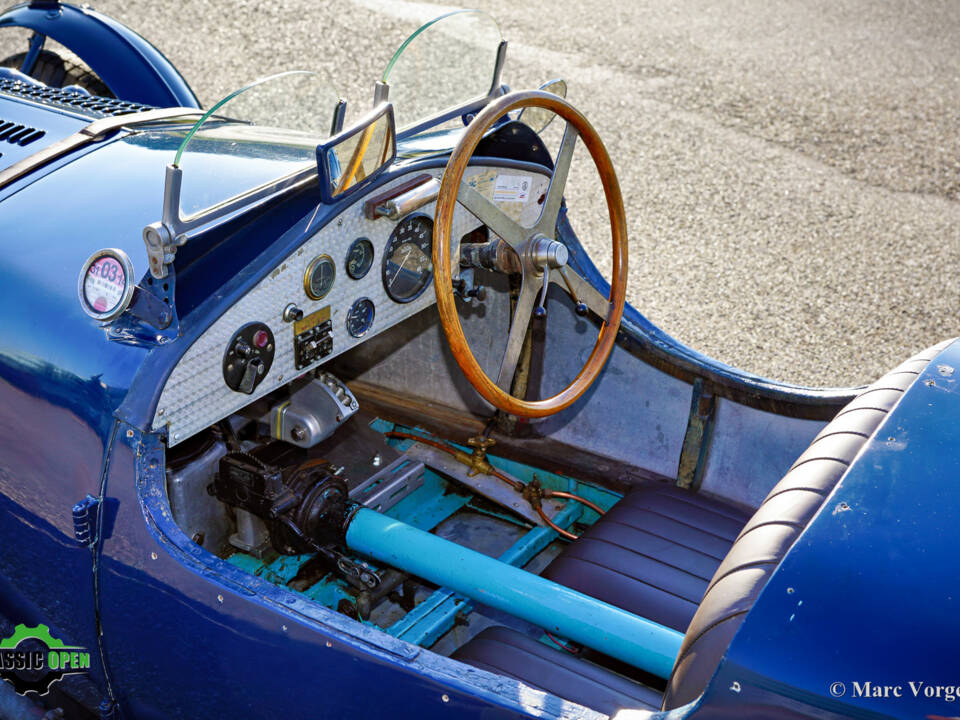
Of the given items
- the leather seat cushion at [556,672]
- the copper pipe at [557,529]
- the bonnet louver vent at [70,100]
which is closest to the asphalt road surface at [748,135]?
the copper pipe at [557,529]

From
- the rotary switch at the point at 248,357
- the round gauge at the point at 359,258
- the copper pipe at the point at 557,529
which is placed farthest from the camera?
the copper pipe at the point at 557,529

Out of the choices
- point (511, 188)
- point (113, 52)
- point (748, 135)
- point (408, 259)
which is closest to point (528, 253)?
point (511, 188)

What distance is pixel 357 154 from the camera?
231cm

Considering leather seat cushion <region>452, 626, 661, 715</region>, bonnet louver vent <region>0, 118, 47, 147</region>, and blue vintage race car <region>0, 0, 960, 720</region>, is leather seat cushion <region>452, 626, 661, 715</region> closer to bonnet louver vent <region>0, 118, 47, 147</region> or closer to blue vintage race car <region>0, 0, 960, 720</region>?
blue vintage race car <region>0, 0, 960, 720</region>

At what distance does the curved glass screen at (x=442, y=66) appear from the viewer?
8.56ft

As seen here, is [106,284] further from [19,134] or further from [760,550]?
[760,550]

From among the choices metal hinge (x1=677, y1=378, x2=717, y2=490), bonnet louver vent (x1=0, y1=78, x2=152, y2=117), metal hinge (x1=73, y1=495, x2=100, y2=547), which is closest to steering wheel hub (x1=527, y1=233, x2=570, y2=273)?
metal hinge (x1=677, y1=378, x2=717, y2=490)

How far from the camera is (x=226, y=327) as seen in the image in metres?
2.14

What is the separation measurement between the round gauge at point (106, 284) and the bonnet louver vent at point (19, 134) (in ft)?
2.42

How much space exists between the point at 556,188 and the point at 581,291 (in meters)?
0.27

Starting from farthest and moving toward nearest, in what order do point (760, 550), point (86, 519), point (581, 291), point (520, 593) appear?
point (581, 291), point (520, 593), point (86, 519), point (760, 550)

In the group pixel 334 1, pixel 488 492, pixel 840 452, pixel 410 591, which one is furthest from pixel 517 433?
pixel 334 1

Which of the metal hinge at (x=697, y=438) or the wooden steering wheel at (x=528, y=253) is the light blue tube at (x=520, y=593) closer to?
the wooden steering wheel at (x=528, y=253)

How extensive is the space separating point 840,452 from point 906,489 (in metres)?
0.17
